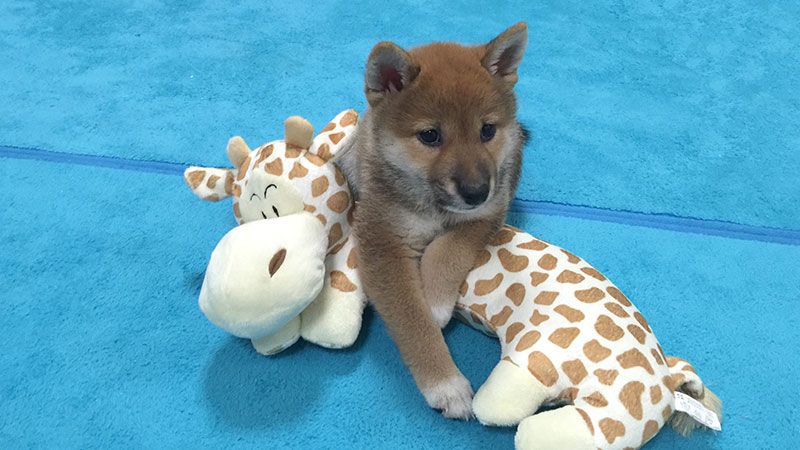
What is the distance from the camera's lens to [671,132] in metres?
2.38

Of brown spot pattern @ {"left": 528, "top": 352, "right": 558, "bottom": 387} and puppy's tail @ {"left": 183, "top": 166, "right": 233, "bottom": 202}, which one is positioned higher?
brown spot pattern @ {"left": 528, "top": 352, "right": 558, "bottom": 387}

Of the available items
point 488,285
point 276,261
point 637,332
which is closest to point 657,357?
point 637,332

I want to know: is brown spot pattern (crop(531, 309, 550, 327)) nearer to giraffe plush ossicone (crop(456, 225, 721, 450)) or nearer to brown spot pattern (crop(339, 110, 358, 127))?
giraffe plush ossicone (crop(456, 225, 721, 450))

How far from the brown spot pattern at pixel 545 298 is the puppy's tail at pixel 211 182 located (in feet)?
2.90

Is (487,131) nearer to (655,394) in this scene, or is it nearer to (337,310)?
(337,310)

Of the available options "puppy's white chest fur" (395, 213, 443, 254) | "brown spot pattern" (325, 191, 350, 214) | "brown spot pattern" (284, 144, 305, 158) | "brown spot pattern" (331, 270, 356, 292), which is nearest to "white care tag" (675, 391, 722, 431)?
"puppy's white chest fur" (395, 213, 443, 254)

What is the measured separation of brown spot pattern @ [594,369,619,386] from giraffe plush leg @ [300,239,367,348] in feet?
1.98

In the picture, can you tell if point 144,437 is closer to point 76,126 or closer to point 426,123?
point 426,123

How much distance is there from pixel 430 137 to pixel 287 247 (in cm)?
42

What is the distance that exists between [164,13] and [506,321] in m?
2.62

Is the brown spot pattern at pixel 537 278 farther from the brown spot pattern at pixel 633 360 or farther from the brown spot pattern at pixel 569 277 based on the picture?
the brown spot pattern at pixel 633 360

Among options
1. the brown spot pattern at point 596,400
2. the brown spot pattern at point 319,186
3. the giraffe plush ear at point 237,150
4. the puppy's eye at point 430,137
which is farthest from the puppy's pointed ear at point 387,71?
the brown spot pattern at point 596,400

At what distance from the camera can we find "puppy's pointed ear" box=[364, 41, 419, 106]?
1353mm

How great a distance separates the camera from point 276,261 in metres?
1.38
